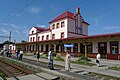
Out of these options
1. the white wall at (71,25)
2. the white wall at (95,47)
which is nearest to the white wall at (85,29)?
the white wall at (71,25)

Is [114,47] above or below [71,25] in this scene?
below

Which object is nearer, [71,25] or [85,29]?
[71,25]

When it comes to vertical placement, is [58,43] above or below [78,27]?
below

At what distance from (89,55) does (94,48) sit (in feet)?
5.25

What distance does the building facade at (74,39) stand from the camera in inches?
941

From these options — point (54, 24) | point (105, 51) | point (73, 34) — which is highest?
point (54, 24)

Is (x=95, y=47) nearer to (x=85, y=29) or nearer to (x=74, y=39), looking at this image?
(x=74, y=39)

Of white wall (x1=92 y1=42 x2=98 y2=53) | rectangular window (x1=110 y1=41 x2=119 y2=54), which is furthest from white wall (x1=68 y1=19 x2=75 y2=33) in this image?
rectangular window (x1=110 y1=41 x2=119 y2=54)

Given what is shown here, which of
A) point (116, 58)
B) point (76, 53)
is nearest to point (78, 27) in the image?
point (76, 53)

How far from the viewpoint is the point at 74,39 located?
28719 mm

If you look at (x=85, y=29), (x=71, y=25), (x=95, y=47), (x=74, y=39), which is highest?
(x=71, y=25)

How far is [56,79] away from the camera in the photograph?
415 inches

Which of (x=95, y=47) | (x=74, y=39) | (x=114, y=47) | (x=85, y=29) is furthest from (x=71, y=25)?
(x=114, y=47)

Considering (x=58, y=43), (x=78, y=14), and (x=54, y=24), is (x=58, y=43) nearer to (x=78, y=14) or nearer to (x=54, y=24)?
(x=54, y=24)
